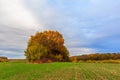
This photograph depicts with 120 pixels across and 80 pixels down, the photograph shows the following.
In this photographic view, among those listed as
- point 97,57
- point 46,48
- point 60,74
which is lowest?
point 60,74

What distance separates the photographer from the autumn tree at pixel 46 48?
9244 cm

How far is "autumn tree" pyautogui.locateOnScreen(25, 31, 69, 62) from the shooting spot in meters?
92.4

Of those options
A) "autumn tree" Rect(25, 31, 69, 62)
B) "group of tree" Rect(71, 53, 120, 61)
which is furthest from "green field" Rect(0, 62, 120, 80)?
"group of tree" Rect(71, 53, 120, 61)

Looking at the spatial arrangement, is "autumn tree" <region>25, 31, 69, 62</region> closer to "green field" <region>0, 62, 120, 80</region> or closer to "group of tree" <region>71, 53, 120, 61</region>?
"group of tree" <region>71, 53, 120, 61</region>

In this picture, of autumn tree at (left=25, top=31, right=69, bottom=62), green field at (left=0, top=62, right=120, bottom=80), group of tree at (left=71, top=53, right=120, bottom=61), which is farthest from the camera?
group of tree at (left=71, top=53, right=120, bottom=61)

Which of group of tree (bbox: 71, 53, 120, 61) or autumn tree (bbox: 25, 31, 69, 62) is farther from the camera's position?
group of tree (bbox: 71, 53, 120, 61)

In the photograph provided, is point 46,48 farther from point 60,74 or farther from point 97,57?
point 60,74

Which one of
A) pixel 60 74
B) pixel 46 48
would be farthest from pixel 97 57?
pixel 60 74

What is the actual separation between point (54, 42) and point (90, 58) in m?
19.6

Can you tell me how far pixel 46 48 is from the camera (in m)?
94.6

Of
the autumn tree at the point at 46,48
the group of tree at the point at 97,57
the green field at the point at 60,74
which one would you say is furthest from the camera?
the group of tree at the point at 97,57

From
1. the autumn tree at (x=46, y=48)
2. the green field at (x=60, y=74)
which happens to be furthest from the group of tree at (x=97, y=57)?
the green field at (x=60, y=74)

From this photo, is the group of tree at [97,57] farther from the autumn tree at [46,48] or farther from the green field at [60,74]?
the green field at [60,74]

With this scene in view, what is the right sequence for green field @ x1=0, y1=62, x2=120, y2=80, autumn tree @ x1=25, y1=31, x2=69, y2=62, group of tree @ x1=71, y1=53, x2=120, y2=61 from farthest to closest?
group of tree @ x1=71, y1=53, x2=120, y2=61 < autumn tree @ x1=25, y1=31, x2=69, y2=62 < green field @ x1=0, y1=62, x2=120, y2=80
